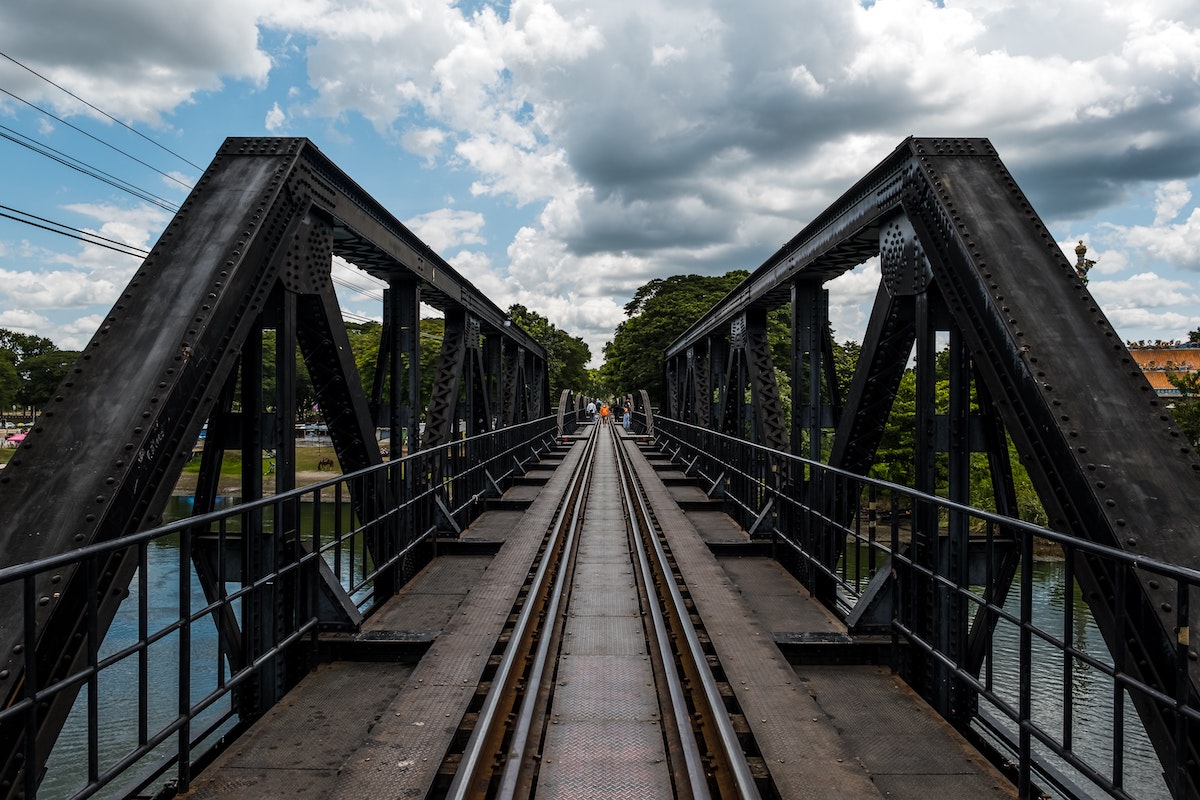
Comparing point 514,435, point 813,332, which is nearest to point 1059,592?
point 514,435

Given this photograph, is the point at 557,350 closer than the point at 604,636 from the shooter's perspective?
No

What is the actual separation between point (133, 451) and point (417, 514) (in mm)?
5113

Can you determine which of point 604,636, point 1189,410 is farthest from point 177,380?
point 1189,410

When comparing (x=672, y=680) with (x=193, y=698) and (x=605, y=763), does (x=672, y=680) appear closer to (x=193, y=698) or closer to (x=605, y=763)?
(x=605, y=763)

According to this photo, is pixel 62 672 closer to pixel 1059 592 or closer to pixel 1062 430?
pixel 1062 430

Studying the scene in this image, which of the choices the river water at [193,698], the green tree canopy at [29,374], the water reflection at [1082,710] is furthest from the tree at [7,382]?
the water reflection at [1082,710]

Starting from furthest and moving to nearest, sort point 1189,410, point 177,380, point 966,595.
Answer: point 1189,410 → point 177,380 → point 966,595

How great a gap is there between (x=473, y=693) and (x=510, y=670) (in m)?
0.52

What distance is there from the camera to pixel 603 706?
5.00 m

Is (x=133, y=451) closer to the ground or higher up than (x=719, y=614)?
higher up

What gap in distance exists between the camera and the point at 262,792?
12.6ft

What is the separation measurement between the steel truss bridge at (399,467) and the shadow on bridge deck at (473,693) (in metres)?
0.27

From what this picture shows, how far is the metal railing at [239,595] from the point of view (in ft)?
10.5

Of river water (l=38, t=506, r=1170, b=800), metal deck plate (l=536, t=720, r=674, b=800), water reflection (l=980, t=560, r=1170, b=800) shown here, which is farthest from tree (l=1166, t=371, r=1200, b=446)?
metal deck plate (l=536, t=720, r=674, b=800)
